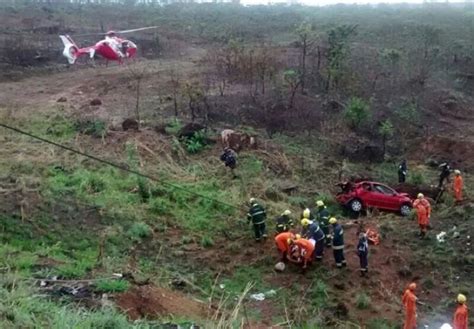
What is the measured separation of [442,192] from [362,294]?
23.4ft

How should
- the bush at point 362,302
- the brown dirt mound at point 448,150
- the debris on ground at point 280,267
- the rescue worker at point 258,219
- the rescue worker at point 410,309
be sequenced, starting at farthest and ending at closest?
1. the brown dirt mound at point 448,150
2. the rescue worker at point 258,219
3. the debris on ground at point 280,267
4. the bush at point 362,302
5. the rescue worker at point 410,309

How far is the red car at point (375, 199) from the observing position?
16.5 m

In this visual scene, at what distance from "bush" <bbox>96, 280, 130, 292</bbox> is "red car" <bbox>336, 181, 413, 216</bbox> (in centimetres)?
851

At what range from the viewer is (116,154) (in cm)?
1881

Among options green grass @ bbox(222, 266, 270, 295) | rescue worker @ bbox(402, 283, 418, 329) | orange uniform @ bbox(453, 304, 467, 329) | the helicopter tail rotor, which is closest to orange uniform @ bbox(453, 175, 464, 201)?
green grass @ bbox(222, 266, 270, 295)

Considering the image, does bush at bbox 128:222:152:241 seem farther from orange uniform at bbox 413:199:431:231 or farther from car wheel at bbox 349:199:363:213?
orange uniform at bbox 413:199:431:231

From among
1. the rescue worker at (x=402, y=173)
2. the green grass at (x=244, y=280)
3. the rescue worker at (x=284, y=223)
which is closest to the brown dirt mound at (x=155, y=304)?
the green grass at (x=244, y=280)

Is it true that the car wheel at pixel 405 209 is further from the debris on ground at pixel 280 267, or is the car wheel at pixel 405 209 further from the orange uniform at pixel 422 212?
the debris on ground at pixel 280 267

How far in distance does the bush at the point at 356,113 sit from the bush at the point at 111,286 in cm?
1548

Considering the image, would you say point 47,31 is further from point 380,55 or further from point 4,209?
point 4,209

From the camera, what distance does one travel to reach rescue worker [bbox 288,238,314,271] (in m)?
12.4

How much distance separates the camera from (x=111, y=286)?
9.55 metres

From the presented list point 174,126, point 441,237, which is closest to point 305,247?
point 441,237

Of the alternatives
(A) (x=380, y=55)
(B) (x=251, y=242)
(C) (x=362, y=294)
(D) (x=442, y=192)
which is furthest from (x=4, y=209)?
(A) (x=380, y=55)
